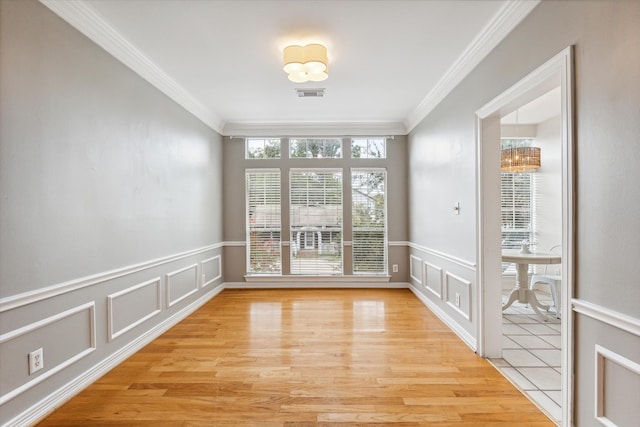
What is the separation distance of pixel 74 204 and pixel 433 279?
12.9ft

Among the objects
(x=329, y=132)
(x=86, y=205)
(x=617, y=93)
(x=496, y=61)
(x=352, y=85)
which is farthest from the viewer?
(x=329, y=132)

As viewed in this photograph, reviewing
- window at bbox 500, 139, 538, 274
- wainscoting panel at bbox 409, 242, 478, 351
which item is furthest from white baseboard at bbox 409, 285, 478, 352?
window at bbox 500, 139, 538, 274

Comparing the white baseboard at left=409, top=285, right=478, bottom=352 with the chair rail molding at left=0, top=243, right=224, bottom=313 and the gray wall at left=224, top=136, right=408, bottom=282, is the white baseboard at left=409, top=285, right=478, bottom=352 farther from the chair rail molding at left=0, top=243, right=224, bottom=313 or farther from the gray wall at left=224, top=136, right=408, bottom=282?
the chair rail molding at left=0, top=243, right=224, bottom=313

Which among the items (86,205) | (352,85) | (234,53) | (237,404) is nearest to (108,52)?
(234,53)

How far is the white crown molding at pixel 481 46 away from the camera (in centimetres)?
224

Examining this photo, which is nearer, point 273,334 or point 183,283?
point 273,334

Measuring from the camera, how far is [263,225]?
5.59 metres

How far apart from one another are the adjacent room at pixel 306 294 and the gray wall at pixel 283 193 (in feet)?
1.58

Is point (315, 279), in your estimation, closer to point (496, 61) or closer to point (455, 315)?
point (455, 315)

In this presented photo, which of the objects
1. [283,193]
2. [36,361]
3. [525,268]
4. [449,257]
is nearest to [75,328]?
[36,361]

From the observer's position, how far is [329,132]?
543 centimetres

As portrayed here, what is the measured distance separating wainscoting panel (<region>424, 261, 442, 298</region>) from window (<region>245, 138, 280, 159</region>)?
3.12 metres

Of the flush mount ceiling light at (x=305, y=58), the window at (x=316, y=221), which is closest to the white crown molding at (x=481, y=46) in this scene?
the flush mount ceiling light at (x=305, y=58)

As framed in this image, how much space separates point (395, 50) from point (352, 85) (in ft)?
2.91
